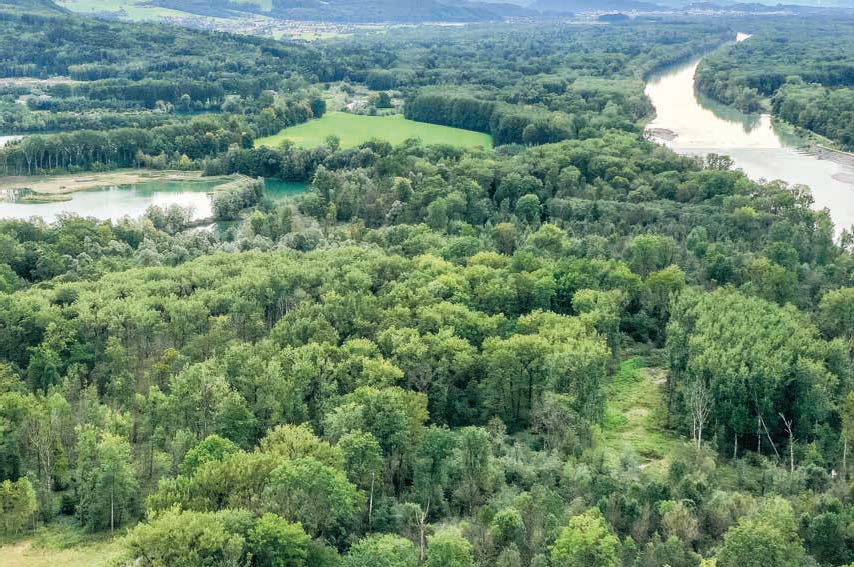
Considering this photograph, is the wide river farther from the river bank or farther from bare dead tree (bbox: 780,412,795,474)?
the river bank

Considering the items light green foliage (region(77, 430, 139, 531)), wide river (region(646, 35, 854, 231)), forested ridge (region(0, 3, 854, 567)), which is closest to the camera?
forested ridge (region(0, 3, 854, 567))

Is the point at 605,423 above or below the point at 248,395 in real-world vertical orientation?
below

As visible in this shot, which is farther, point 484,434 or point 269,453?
point 484,434

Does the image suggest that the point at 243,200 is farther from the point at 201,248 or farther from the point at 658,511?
the point at 658,511

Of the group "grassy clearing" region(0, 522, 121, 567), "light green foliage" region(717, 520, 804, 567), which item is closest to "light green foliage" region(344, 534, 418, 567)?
"grassy clearing" region(0, 522, 121, 567)

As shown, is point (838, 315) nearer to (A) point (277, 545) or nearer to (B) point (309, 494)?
(B) point (309, 494)

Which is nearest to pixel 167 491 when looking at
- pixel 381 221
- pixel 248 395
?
pixel 248 395

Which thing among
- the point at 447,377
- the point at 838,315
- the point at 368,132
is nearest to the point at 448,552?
the point at 447,377
